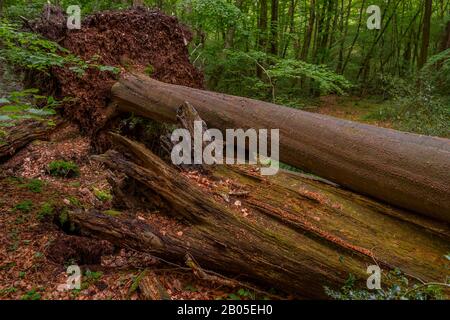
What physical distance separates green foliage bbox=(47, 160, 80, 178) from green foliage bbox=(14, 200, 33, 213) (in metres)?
1.46

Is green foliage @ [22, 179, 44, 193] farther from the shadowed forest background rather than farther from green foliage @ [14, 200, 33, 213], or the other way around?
the shadowed forest background

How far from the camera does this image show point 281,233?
357cm

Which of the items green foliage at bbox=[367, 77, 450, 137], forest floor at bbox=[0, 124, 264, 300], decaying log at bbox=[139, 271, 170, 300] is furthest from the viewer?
green foliage at bbox=[367, 77, 450, 137]

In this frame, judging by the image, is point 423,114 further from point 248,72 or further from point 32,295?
point 32,295

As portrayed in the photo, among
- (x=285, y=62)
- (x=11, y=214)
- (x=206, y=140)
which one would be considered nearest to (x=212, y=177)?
(x=206, y=140)

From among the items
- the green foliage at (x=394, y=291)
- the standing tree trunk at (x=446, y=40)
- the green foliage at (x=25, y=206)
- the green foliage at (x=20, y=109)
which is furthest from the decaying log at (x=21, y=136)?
the standing tree trunk at (x=446, y=40)

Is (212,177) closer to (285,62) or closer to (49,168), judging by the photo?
(49,168)

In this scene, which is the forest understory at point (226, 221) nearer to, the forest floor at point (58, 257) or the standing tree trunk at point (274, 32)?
the forest floor at point (58, 257)

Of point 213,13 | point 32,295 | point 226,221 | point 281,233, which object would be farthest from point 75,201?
point 213,13

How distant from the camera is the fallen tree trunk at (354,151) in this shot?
3.57 metres

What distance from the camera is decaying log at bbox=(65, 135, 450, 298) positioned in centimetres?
329

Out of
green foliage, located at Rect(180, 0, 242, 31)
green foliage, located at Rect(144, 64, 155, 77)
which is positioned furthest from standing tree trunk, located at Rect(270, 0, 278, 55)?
green foliage, located at Rect(144, 64, 155, 77)

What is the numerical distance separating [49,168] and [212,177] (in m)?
4.11

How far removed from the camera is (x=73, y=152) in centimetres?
739
